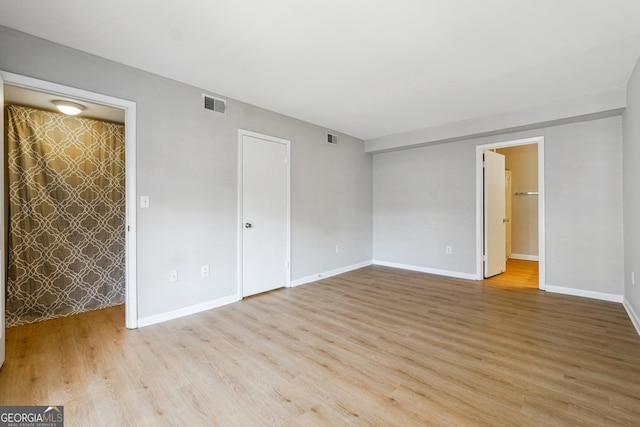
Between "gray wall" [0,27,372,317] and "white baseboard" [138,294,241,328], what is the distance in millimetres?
44

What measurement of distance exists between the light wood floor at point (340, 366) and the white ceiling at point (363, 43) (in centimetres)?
243

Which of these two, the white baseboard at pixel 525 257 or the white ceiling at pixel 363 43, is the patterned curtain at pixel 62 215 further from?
the white baseboard at pixel 525 257

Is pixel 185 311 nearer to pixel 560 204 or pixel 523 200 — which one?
pixel 560 204

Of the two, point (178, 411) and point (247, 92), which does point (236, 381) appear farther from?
point (247, 92)

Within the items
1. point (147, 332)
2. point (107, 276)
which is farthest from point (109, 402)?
point (107, 276)

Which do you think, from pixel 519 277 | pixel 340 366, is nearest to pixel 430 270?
pixel 519 277

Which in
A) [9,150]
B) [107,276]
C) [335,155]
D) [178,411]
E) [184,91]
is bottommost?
[178,411]

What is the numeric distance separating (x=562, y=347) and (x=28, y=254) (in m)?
5.06

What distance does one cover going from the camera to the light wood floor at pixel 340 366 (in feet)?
5.09

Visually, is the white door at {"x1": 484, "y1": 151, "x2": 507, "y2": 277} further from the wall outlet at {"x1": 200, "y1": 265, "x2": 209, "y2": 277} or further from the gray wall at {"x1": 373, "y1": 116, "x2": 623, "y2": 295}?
the wall outlet at {"x1": 200, "y1": 265, "x2": 209, "y2": 277}

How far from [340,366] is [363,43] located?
8.14 feet

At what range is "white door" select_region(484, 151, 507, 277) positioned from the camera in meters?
4.41

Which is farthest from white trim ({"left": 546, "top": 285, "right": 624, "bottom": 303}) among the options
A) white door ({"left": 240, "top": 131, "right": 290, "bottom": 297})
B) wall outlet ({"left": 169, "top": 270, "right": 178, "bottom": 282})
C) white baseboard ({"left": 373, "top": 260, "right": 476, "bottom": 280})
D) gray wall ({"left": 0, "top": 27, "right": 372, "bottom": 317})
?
wall outlet ({"left": 169, "top": 270, "right": 178, "bottom": 282})

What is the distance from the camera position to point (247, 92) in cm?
317
